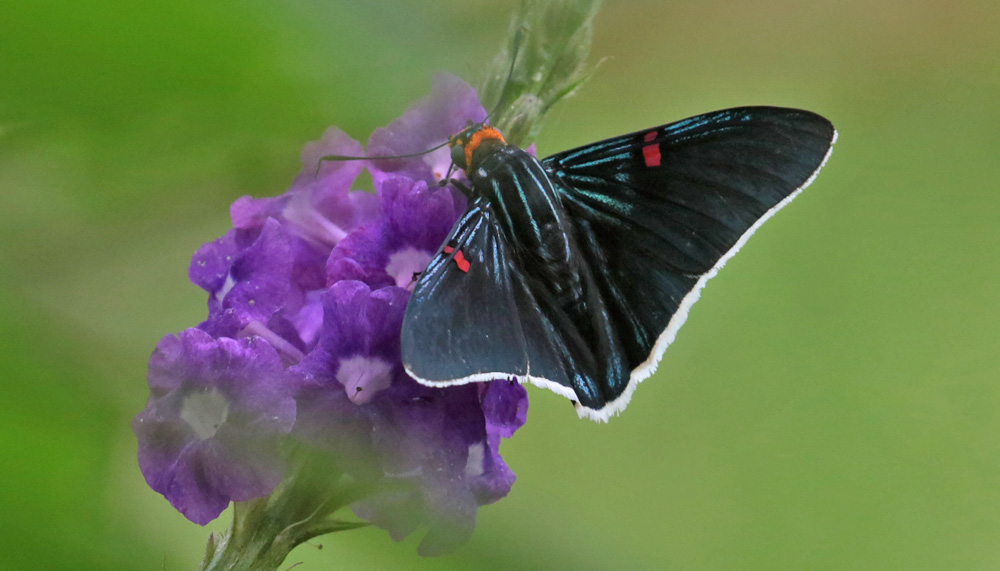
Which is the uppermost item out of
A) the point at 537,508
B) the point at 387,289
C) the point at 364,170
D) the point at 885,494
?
the point at 364,170

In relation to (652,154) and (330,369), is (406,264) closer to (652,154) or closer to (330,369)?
(330,369)

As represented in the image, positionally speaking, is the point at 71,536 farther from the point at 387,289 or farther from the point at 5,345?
the point at 387,289

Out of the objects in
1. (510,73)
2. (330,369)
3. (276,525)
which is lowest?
(276,525)

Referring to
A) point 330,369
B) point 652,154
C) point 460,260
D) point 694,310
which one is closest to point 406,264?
point 460,260

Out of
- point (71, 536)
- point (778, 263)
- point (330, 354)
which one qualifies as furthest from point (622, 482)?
point (71, 536)

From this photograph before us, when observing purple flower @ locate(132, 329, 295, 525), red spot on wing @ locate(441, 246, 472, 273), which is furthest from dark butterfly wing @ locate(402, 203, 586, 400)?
purple flower @ locate(132, 329, 295, 525)

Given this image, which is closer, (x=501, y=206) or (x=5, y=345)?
(x=5, y=345)

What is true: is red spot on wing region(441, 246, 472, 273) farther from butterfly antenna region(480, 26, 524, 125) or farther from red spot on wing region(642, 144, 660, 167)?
red spot on wing region(642, 144, 660, 167)
